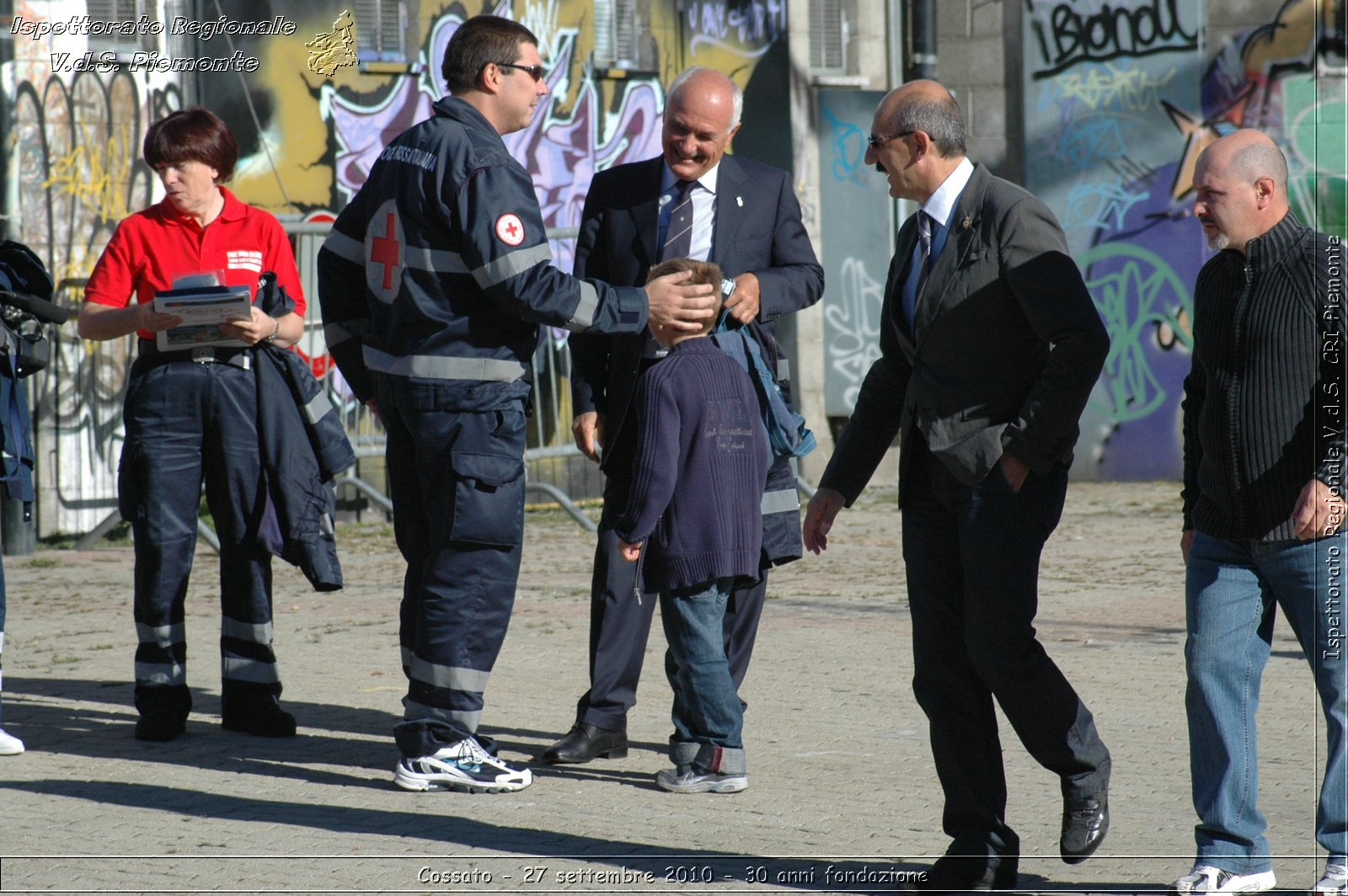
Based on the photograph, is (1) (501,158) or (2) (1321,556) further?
(1) (501,158)

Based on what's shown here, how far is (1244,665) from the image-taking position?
4188 mm

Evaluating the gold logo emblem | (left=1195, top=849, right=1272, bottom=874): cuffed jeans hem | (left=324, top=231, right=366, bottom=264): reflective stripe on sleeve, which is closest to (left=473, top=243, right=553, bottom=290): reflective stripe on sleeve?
(left=324, top=231, right=366, bottom=264): reflective stripe on sleeve

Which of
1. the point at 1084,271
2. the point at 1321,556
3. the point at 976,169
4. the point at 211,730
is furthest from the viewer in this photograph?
the point at 1084,271

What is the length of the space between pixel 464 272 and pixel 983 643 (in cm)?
196

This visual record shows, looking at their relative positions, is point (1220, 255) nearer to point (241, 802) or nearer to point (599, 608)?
point (599, 608)

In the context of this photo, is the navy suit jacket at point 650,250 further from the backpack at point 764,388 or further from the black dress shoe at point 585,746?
the black dress shoe at point 585,746

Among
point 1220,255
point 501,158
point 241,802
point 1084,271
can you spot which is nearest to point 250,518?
point 241,802

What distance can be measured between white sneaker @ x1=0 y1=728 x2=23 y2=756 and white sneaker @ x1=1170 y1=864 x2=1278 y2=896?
3726 millimetres

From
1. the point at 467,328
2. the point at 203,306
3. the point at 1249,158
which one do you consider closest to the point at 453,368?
the point at 467,328

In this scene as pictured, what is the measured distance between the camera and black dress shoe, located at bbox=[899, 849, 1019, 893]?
167 inches

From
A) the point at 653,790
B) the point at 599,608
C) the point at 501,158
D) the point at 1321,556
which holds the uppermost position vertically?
the point at 501,158

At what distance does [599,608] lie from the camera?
5797 mm

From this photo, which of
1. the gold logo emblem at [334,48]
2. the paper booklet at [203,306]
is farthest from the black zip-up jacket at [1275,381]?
the gold logo emblem at [334,48]

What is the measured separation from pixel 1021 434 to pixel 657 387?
1.36m
